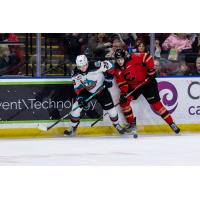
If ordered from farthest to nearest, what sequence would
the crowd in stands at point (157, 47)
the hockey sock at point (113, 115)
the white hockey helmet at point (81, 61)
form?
the crowd in stands at point (157, 47)
the hockey sock at point (113, 115)
the white hockey helmet at point (81, 61)

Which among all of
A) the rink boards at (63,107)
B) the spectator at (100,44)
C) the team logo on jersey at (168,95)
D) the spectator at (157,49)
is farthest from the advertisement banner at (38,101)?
the spectator at (157,49)

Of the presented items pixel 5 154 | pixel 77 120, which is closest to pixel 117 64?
pixel 77 120

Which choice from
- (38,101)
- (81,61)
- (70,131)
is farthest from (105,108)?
(38,101)

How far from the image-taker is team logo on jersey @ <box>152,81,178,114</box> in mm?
11748

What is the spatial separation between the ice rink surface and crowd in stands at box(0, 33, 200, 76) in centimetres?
112

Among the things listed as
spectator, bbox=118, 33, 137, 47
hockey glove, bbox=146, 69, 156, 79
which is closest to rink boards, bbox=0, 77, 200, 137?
hockey glove, bbox=146, 69, 156, 79

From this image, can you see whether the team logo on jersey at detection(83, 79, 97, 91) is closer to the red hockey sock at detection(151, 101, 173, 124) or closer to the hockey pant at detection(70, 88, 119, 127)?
the hockey pant at detection(70, 88, 119, 127)

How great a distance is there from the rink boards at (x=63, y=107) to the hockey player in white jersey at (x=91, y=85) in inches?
6.1

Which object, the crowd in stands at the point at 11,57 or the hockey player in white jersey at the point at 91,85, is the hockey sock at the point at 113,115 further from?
the crowd in stands at the point at 11,57

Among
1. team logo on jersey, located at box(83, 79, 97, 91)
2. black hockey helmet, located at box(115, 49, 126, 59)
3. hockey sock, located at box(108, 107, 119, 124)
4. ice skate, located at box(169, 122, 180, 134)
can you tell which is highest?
black hockey helmet, located at box(115, 49, 126, 59)

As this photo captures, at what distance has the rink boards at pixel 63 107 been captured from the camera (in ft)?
37.4

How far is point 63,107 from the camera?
454 inches

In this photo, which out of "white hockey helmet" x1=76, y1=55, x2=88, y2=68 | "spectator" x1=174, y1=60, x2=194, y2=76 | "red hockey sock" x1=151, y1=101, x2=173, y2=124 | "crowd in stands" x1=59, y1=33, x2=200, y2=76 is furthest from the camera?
"spectator" x1=174, y1=60, x2=194, y2=76

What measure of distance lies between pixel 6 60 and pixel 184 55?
283 cm
